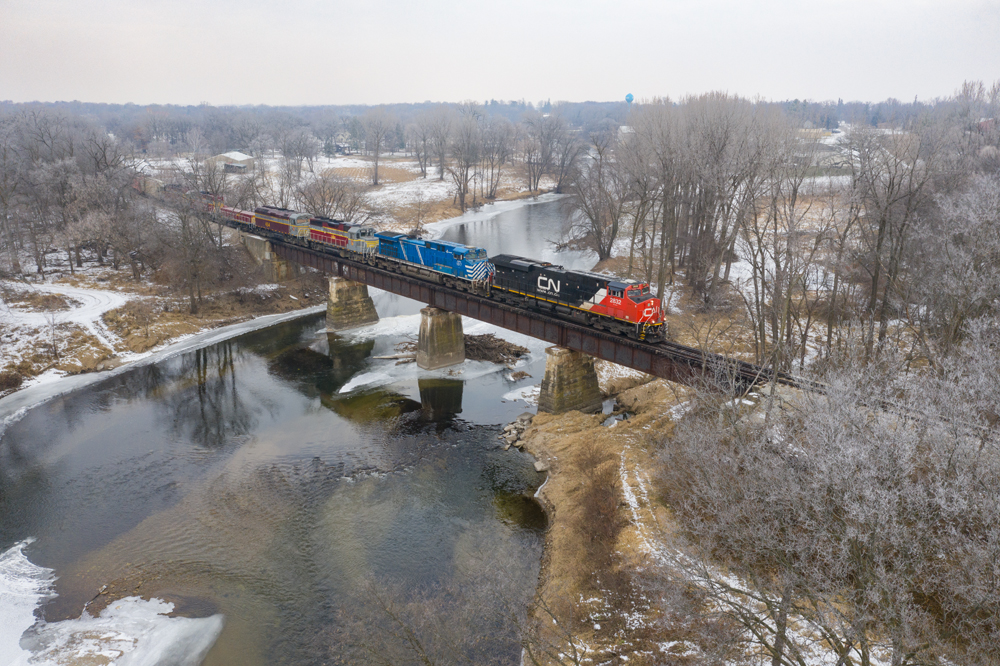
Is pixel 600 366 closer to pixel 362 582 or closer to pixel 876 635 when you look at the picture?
pixel 362 582

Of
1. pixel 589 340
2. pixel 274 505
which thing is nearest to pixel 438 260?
pixel 589 340

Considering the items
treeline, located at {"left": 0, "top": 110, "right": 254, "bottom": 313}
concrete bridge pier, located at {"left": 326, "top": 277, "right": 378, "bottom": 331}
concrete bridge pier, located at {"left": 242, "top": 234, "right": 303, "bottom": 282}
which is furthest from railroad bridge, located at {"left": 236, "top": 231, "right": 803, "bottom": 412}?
treeline, located at {"left": 0, "top": 110, "right": 254, "bottom": 313}

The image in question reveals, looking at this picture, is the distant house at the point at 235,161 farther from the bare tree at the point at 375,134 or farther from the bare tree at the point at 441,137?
the bare tree at the point at 441,137

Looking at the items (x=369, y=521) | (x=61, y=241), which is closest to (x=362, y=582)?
(x=369, y=521)

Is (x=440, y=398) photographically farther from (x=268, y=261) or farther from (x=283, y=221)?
(x=268, y=261)

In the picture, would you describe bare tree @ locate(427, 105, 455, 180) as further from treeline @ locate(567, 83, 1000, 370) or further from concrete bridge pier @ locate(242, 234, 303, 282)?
concrete bridge pier @ locate(242, 234, 303, 282)

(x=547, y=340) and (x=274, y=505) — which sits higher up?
(x=547, y=340)
